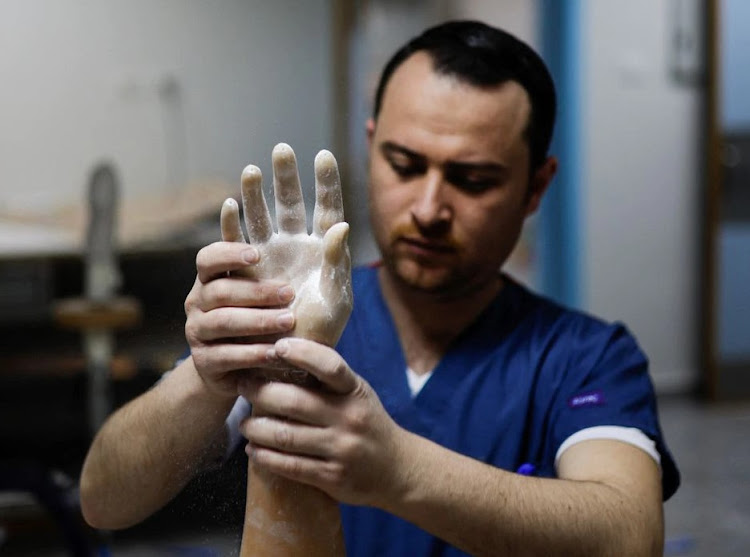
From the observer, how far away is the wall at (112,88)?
32.7 inches

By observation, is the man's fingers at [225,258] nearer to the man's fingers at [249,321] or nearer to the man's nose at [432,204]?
the man's fingers at [249,321]

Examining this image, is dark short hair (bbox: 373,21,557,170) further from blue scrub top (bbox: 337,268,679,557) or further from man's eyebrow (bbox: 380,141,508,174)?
blue scrub top (bbox: 337,268,679,557)

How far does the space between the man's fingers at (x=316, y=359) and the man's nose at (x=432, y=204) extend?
207 millimetres

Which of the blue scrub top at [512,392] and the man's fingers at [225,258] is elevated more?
the man's fingers at [225,258]

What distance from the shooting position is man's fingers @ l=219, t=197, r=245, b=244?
494mm

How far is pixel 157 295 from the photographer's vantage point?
66cm

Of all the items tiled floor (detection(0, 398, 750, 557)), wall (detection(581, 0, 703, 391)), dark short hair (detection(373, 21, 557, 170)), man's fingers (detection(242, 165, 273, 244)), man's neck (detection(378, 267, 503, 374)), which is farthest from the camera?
wall (detection(581, 0, 703, 391))

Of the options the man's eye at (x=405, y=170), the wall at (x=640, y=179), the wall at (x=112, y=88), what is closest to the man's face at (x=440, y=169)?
the man's eye at (x=405, y=170)

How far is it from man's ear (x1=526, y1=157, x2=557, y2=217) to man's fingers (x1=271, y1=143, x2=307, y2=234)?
339mm

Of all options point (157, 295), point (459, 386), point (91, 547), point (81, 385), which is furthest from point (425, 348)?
point (81, 385)

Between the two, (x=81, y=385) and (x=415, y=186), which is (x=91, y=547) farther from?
(x=81, y=385)

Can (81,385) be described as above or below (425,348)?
below

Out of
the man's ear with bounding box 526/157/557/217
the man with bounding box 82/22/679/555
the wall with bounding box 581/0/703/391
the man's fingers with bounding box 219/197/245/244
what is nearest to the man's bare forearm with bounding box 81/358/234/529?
the man with bounding box 82/22/679/555

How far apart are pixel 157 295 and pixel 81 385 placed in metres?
1.86
